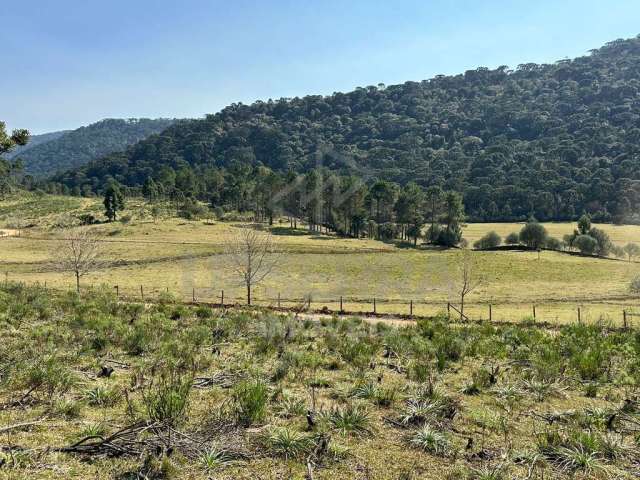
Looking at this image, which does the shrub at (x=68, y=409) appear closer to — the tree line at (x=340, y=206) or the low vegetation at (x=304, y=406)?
the low vegetation at (x=304, y=406)

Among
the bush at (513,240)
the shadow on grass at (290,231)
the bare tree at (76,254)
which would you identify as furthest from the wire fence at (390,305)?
the bush at (513,240)

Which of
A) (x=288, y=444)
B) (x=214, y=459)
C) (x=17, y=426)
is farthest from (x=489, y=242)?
(x=17, y=426)

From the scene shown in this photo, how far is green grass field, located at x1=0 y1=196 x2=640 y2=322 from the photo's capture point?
3859 cm

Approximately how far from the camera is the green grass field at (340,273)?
38594 millimetres

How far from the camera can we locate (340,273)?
175ft

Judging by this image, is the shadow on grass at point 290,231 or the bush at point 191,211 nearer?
the shadow on grass at point 290,231

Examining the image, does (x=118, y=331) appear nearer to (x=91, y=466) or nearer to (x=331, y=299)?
(x=91, y=466)

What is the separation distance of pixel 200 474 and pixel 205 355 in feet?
21.4

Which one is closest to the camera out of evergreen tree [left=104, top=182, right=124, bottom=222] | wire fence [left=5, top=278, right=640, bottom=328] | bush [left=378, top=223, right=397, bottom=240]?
wire fence [left=5, top=278, right=640, bottom=328]

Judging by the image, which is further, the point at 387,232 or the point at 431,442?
the point at 387,232

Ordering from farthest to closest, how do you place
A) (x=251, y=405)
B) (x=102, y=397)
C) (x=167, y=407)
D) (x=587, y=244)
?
(x=587, y=244) → (x=102, y=397) → (x=251, y=405) → (x=167, y=407)

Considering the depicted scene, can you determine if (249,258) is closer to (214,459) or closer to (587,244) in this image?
(214,459)

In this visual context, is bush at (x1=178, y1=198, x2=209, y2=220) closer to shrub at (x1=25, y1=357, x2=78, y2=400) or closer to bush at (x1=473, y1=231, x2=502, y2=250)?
bush at (x1=473, y1=231, x2=502, y2=250)

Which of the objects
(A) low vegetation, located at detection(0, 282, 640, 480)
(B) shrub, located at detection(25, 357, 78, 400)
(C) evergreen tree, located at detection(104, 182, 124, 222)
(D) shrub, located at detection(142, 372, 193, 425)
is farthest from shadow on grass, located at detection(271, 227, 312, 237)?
(D) shrub, located at detection(142, 372, 193, 425)
